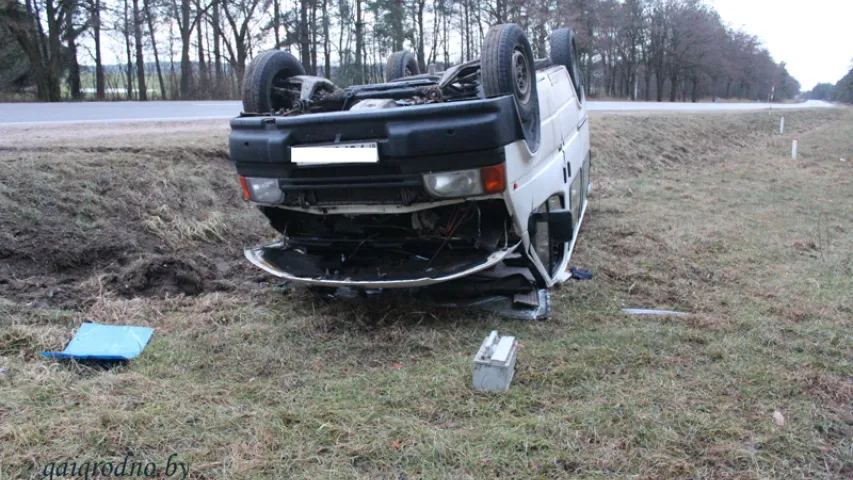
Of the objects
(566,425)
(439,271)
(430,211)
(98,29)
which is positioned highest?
(98,29)

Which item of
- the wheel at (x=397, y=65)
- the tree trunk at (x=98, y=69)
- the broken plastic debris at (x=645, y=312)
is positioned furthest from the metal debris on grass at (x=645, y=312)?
the tree trunk at (x=98, y=69)

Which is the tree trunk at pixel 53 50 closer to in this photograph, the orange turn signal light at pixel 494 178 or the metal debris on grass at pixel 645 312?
the orange turn signal light at pixel 494 178

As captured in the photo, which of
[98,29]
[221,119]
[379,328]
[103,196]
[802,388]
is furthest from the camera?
[98,29]

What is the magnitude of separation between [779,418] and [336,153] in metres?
2.64

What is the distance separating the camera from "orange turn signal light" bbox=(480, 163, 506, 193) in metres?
3.52

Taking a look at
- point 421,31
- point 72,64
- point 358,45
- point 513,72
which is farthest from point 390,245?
point 421,31

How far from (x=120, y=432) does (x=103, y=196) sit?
11.9ft

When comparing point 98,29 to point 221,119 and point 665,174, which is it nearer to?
point 221,119

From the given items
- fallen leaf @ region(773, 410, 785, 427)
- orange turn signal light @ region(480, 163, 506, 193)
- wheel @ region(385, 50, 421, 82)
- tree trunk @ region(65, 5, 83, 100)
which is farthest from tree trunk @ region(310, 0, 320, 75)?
fallen leaf @ region(773, 410, 785, 427)

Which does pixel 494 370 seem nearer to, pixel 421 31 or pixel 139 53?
pixel 139 53

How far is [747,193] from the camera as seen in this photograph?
9070 mm

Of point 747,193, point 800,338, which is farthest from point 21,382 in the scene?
point 747,193

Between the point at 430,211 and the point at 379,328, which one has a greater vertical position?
the point at 430,211

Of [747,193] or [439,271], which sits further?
[747,193]
